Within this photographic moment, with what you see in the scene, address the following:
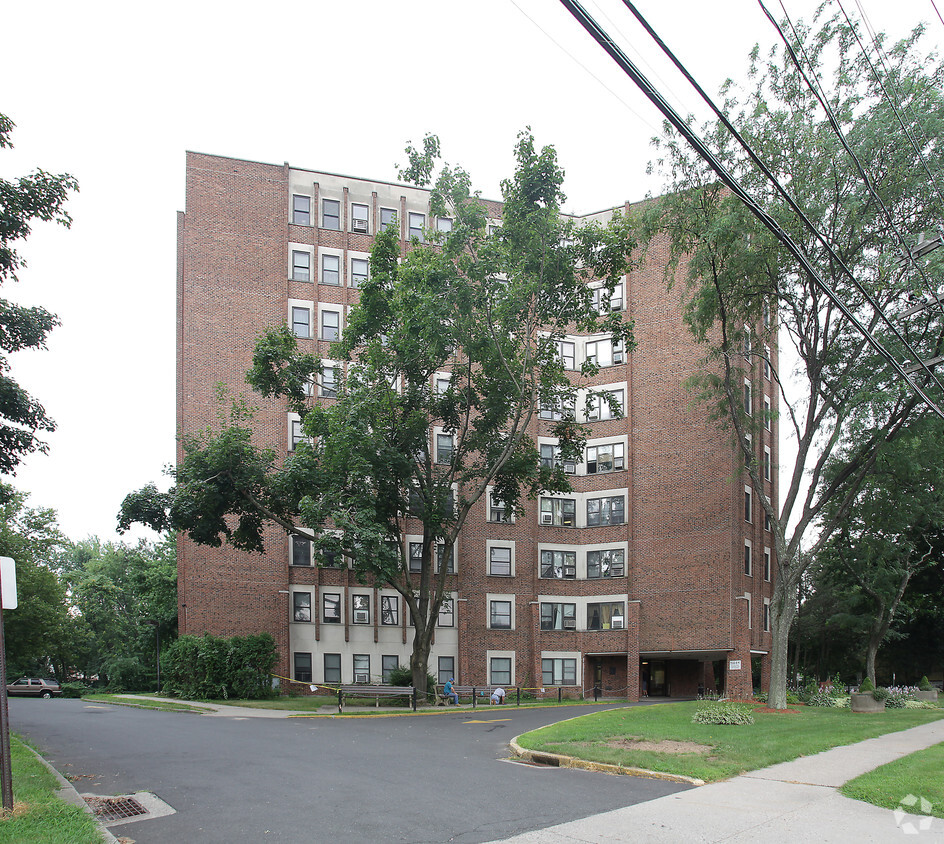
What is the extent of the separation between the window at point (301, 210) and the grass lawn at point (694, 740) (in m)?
29.1

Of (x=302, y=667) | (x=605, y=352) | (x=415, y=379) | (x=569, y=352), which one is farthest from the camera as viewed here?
(x=569, y=352)

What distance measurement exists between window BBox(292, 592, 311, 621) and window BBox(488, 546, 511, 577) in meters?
9.16

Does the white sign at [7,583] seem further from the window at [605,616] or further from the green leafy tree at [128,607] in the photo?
the green leafy tree at [128,607]

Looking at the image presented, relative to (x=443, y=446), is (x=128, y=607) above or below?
below

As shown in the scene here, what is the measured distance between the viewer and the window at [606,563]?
42.0 metres

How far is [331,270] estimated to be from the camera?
42.1m

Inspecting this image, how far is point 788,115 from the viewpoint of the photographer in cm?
2730

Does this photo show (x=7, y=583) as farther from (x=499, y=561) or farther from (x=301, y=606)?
(x=499, y=561)

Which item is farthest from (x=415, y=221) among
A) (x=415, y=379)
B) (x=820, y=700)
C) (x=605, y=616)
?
(x=820, y=700)

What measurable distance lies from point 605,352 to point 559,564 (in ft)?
37.4

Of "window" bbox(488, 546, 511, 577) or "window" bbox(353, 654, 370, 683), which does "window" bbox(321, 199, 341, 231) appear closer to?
"window" bbox(488, 546, 511, 577)

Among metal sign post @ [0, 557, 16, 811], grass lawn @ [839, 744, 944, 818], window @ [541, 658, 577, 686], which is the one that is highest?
metal sign post @ [0, 557, 16, 811]

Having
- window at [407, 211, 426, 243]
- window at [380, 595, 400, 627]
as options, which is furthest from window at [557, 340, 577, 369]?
window at [380, 595, 400, 627]

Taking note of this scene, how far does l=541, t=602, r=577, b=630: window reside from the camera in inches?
1667
